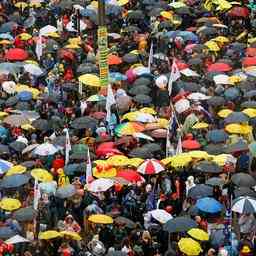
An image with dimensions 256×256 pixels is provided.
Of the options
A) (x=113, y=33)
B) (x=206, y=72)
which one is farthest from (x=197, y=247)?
(x=113, y=33)

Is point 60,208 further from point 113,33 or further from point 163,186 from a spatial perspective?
point 113,33

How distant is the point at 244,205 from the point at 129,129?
4.92m

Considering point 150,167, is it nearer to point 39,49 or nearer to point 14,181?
point 14,181

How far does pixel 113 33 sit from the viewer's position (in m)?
30.2

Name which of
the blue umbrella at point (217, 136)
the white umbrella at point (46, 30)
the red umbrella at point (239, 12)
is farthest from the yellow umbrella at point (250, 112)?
the white umbrella at point (46, 30)

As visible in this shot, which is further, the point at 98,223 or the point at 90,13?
the point at 90,13

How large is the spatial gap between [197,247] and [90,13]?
1469cm

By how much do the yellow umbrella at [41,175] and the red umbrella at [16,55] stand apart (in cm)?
762

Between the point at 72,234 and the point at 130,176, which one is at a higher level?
the point at 130,176

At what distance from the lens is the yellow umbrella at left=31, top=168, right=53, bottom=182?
67.0 ft

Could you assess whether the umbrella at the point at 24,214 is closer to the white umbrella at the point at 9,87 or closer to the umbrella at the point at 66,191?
the umbrella at the point at 66,191

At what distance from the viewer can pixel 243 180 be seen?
774 inches

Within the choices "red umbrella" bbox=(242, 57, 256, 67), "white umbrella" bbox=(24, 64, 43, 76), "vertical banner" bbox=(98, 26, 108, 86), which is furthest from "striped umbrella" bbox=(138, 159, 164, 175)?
"white umbrella" bbox=(24, 64, 43, 76)

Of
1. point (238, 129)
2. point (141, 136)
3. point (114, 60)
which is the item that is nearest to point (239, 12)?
point (114, 60)
